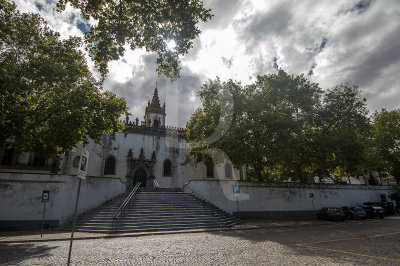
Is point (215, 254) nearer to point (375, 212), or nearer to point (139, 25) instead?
point (139, 25)

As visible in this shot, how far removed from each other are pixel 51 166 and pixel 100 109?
1526 centimetres

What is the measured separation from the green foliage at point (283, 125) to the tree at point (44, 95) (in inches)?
343

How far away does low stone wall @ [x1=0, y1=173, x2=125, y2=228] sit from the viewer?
46.6 feet

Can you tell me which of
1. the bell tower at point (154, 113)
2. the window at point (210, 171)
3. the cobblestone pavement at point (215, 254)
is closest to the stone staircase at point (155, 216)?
the cobblestone pavement at point (215, 254)

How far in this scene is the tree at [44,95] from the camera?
12.6 metres

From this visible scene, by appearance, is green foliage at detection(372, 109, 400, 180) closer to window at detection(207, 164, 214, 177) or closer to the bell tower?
window at detection(207, 164, 214, 177)

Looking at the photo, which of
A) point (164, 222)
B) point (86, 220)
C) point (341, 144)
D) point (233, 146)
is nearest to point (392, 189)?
point (341, 144)

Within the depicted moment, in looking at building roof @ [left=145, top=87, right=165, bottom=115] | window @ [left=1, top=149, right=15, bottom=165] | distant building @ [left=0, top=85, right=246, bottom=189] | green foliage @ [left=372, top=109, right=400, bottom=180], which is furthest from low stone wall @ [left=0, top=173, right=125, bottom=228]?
green foliage @ [left=372, top=109, right=400, bottom=180]

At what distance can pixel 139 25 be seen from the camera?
977 centimetres

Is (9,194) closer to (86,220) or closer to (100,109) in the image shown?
(86,220)

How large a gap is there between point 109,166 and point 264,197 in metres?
19.0

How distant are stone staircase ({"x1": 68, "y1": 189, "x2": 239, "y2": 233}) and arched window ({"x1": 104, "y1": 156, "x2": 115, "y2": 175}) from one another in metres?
8.59

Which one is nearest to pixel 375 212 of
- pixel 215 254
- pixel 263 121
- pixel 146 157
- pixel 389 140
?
pixel 389 140

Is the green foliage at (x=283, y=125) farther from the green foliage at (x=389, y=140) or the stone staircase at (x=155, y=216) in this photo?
the green foliage at (x=389, y=140)
